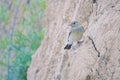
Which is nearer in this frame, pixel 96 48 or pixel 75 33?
pixel 96 48

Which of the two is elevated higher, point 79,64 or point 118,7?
point 118,7

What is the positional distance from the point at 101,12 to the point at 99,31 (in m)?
0.36

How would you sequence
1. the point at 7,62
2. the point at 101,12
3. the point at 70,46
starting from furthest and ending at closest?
the point at 7,62 → the point at 70,46 → the point at 101,12

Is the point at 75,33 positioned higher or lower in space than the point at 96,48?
lower

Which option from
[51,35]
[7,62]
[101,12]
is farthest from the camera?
[7,62]

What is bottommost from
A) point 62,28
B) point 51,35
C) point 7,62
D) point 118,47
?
point 7,62

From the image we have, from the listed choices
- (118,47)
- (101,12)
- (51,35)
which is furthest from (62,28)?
(118,47)

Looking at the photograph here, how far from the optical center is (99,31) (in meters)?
3.92

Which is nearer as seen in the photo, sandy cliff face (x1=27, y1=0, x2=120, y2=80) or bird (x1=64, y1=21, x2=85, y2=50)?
sandy cliff face (x1=27, y1=0, x2=120, y2=80)

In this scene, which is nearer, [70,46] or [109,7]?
[109,7]

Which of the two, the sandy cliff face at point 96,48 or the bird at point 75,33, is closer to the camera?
the sandy cliff face at point 96,48

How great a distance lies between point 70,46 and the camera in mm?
4562

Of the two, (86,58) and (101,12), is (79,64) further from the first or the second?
(101,12)

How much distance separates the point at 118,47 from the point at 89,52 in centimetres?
41
